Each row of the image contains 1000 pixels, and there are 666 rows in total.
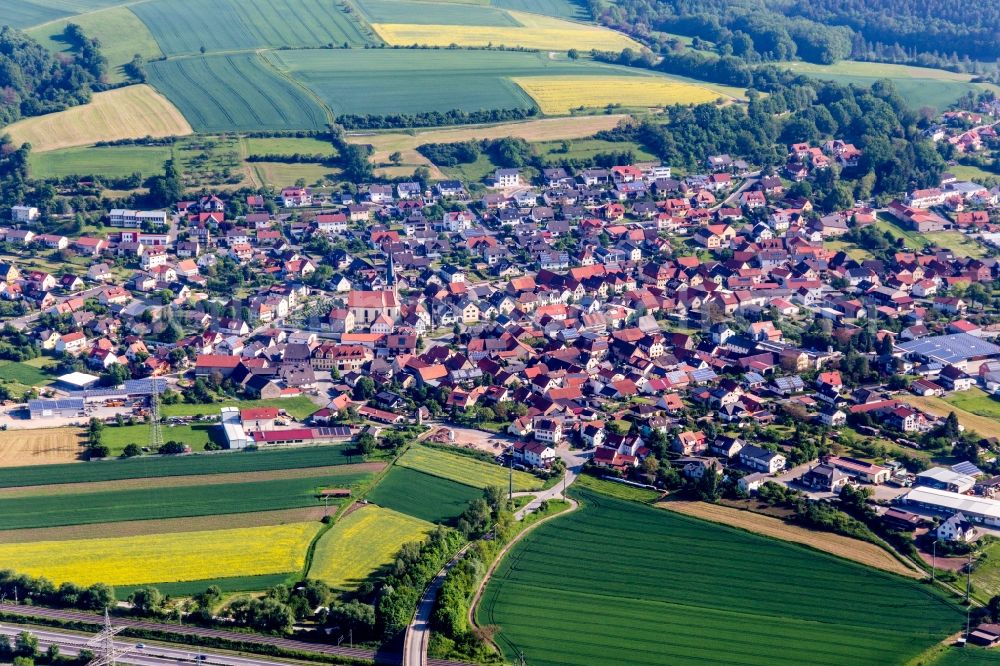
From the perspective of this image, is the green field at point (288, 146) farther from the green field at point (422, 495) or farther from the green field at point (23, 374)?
the green field at point (422, 495)

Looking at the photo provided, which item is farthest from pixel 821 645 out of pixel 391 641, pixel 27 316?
pixel 27 316

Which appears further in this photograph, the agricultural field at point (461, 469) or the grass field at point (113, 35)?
the grass field at point (113, 35)

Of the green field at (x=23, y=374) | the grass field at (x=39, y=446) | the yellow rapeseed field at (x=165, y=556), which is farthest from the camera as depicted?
the green field at (x=23, y=374)

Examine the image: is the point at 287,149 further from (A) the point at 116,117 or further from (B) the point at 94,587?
(B) the point at 94,587

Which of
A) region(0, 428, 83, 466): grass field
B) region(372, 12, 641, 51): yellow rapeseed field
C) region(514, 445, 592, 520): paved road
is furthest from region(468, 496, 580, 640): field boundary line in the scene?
region(372, 12, 641, 51): yellow rapeseed field

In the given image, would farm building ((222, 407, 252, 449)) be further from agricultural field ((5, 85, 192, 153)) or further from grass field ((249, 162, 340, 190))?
agricultural field ((5, 85, 192, 153))

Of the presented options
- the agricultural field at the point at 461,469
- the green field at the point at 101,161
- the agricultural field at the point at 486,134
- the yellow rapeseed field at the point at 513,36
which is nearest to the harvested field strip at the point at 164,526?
the agricultural field at the point at 461,469
